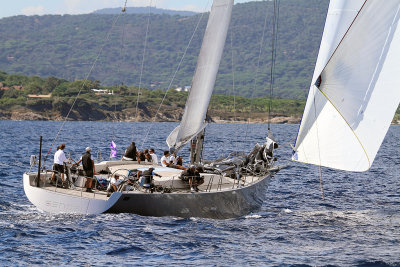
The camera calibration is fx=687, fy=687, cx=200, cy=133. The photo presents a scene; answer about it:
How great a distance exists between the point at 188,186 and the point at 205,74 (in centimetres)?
402

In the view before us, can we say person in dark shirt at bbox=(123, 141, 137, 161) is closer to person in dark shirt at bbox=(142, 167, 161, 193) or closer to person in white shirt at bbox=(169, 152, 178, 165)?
person in white shirt at bbox=(169, 152, 178, 165)

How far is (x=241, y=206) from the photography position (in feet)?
61.0

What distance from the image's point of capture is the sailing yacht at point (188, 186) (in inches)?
661

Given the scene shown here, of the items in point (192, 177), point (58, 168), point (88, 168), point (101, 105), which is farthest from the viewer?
point (101, 105)

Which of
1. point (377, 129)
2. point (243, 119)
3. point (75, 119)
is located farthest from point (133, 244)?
point (243, 119)

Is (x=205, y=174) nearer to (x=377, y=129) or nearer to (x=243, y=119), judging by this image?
(x=377, y=129)

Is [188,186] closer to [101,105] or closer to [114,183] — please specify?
[114,183]

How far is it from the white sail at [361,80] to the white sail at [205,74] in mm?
4255

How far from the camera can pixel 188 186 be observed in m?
18.0

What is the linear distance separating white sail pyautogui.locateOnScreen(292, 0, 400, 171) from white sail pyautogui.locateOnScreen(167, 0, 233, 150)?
14.0ft

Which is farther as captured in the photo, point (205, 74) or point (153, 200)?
point (205, 74)

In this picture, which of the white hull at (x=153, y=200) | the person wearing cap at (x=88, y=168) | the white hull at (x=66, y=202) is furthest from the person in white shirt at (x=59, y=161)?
the white hull at (x=66, y=202)

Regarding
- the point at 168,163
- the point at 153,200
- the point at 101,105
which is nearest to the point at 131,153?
the point at 168,163

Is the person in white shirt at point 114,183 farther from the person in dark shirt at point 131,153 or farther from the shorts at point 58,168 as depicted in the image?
the person in dark shirt at point 131,153
